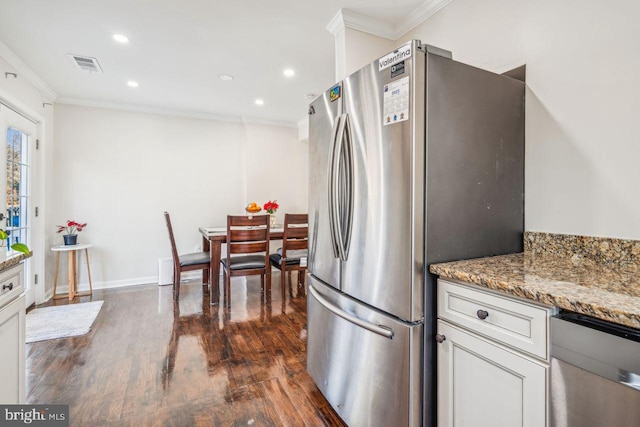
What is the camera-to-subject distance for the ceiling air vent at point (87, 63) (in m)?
2.83

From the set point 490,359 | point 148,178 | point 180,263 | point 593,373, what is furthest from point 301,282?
point 593,373

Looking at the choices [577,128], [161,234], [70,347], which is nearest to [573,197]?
[577,128]

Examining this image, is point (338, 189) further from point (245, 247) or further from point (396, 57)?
point (245, 247)

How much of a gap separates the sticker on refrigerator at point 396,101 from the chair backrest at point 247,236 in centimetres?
250

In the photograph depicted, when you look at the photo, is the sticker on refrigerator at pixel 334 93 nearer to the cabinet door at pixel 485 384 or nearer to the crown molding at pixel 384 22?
the crown molding at pixel 384 22

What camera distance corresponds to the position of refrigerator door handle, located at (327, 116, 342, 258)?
153 cm

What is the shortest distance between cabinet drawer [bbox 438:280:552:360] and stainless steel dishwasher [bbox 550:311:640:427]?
41 millimetres

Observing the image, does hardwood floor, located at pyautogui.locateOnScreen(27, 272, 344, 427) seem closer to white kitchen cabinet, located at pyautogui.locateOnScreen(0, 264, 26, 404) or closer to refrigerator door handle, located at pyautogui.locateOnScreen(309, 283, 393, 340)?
white kitchen cabinet, located at pyautogui.locateOnScreen(0, 264, 26, 404)

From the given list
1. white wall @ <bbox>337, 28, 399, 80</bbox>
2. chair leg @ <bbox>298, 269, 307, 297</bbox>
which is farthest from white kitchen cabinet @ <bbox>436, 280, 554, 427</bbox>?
chair leg @ <bbox>298, 269, 307, 297</bbox>

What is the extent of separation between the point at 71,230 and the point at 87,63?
216 centimetres

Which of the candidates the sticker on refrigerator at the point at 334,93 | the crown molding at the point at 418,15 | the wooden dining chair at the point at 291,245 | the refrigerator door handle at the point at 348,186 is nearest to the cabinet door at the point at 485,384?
the refrigerator door handle at the point at 348,186

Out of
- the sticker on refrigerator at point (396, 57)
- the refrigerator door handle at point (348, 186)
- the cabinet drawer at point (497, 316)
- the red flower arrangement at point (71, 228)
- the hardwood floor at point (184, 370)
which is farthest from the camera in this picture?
the red flower arrangement at point (71, 228)

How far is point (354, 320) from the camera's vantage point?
140 cm

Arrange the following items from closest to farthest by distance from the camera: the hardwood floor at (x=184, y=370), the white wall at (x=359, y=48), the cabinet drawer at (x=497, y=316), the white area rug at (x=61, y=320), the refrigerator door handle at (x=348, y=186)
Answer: the cabinet drawer at (x=497, y=316) < the refrigerator door handle at (x=348, y=186) < the hardwood floor at (x=184, y=370) < the white wall at (x=359, y=48) < the white area rug at (x=61, y=320)
